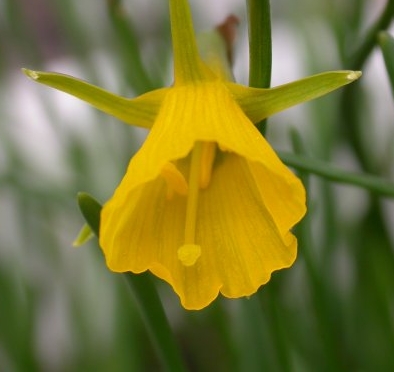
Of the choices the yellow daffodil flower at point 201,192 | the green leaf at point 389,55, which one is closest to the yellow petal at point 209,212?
the yellow daffodil flower at point 201,192

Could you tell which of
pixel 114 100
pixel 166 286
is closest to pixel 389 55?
pixel 114 100

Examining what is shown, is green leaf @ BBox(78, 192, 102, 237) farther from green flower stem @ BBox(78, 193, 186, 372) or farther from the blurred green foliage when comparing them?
the blurred green foliage

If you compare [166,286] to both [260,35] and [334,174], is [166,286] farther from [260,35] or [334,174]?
[260,35]

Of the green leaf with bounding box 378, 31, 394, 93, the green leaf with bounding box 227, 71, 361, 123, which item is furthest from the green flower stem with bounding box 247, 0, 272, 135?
the green leaf with bounding box 378, 31, 394, 93

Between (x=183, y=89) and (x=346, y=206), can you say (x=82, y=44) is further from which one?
(x=183, y=89)

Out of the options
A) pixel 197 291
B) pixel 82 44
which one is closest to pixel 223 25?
pixel 197 291

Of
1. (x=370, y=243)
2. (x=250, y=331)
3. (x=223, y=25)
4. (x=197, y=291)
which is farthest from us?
(x=370, y=243)

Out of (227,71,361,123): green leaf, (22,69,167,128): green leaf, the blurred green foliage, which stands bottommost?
the blurred green foliage
